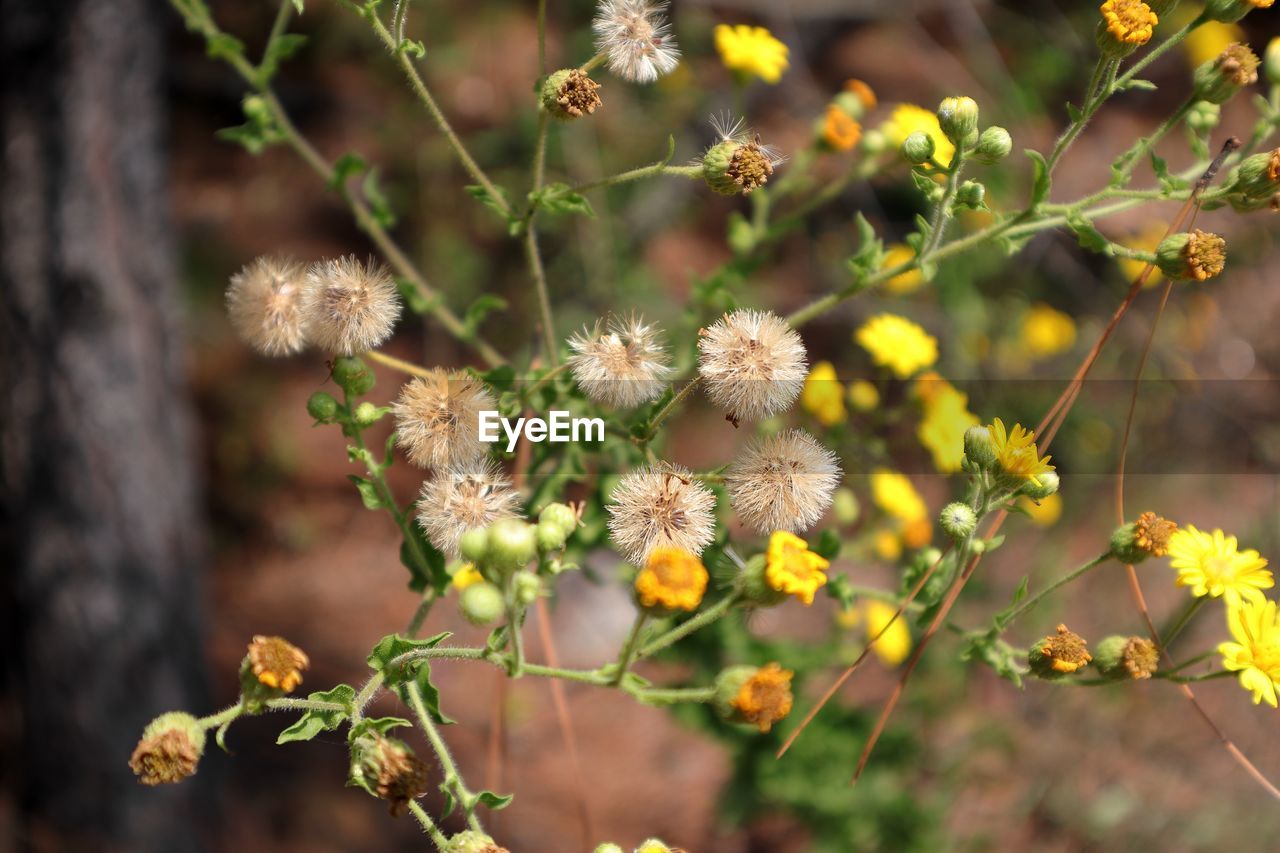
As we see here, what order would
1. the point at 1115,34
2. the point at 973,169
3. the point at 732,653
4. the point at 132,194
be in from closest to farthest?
the point at 1115,34, the point at 732,653, the point at 132,194, the point at 973,169

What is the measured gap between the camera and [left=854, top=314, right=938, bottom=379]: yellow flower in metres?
3.05

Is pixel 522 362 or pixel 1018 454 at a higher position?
pixel 522 362

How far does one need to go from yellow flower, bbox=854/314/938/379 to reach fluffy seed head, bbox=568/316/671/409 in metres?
1.25

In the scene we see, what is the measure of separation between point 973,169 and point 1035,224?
8.32ft

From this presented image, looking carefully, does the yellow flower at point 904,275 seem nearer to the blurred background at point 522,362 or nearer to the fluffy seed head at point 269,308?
the blurred background at point 522,362

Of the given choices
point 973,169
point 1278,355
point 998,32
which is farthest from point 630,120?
point 1278,355

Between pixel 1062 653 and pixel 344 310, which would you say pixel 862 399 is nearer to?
pixel 1062 653

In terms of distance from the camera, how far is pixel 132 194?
387 cm

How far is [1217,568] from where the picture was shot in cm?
208

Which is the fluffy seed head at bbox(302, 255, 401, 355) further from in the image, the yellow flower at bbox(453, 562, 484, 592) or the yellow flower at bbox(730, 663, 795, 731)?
the yellow flower at bbox(730, 663, 795, 731)

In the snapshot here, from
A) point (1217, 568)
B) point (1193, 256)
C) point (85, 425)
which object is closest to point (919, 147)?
point (1193, 256)

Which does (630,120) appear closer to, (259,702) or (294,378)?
(294,378)

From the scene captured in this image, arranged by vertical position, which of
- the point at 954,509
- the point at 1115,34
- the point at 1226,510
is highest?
the point at 1115,34

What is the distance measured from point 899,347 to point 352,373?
71.1 inches
